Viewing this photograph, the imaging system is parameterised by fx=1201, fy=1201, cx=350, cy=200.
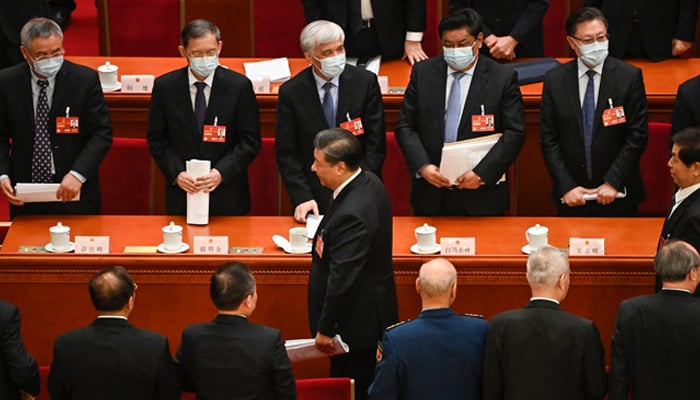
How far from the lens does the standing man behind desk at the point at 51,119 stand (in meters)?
5.37

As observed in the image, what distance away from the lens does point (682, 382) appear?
12.8 feet

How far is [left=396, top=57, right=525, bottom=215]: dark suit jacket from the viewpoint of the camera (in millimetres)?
5258

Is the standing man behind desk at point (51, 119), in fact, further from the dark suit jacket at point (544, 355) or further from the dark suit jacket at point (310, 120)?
the dark suit jacket at point (544, 355)

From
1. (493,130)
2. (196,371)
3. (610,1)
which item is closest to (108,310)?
(196,371)

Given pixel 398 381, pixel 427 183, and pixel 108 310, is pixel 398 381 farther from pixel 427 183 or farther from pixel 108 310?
pixel 427 183

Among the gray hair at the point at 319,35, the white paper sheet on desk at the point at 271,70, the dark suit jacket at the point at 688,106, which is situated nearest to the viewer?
the dark suit jacket at the point at 688,106

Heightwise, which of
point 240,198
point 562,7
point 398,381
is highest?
point 562,7

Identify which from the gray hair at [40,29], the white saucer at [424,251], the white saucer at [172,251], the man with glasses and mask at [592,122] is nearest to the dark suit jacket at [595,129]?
the man with glasses and mask at [592,122]

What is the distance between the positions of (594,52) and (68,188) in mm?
2400

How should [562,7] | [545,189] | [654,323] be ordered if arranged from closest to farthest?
[654,323] < [545,189] < [562,7]

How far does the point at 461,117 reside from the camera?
17.6 ft

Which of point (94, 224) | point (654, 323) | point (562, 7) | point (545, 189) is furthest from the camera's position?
point (562, 7)

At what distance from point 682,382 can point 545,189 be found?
239cm

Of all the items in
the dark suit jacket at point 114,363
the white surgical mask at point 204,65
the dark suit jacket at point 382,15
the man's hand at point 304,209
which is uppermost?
the dark suit jacket at point 382,15
